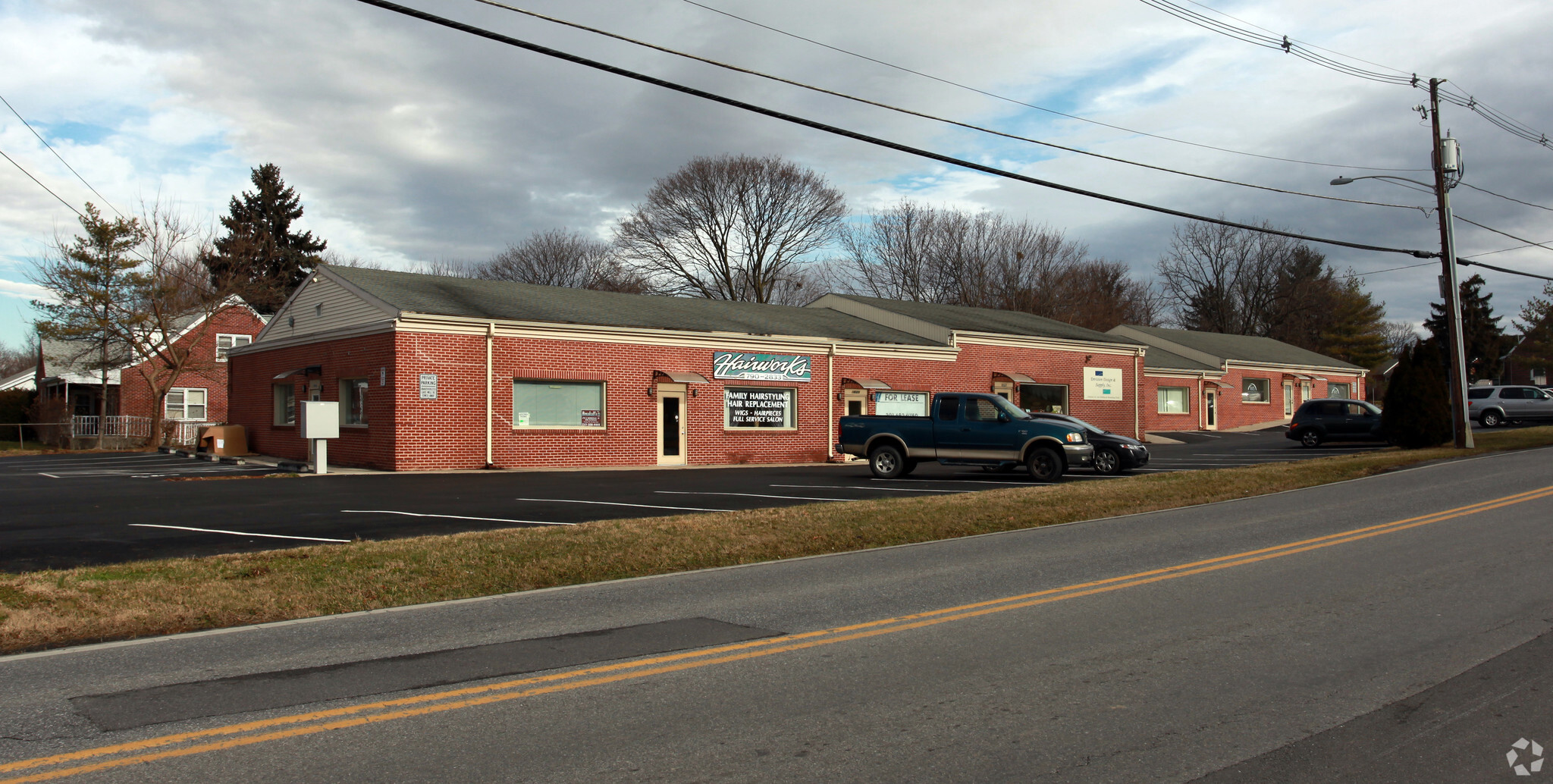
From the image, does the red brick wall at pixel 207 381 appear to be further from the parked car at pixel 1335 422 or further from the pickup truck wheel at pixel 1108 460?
the parked car at pixel 1335 422

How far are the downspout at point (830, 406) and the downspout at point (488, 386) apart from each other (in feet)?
34.4

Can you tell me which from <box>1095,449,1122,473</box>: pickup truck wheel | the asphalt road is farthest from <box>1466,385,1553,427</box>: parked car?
the asphalt road

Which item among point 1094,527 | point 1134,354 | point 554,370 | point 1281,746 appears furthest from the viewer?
point 1134,354

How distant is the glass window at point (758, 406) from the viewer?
28.6m

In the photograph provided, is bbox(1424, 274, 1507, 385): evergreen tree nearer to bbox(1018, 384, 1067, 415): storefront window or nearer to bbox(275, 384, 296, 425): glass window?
bbox(1018, 384, 1067, 415): storefront window

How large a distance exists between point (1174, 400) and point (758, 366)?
28561mm

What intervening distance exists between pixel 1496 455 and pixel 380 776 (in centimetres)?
2666

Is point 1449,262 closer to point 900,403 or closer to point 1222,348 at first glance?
point 900,403

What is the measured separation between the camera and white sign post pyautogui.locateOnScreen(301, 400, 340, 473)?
72.5 feet

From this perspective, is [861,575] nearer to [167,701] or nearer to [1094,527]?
[1094,527]

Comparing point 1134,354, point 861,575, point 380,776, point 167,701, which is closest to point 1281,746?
point 380,776

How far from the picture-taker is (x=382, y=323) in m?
23.7

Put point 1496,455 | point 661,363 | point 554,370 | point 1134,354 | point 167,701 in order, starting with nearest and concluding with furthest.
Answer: point 167,701
point 1496,455
point 554,370
point 661,363
point 1134,354

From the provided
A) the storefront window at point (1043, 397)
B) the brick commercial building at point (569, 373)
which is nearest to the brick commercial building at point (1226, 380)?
the storefront window at point (1043, 397)
